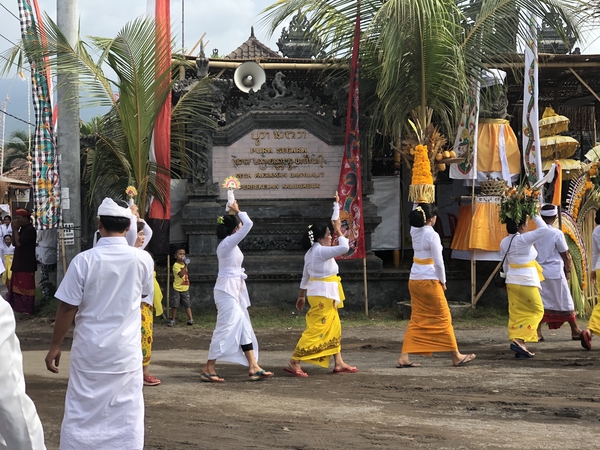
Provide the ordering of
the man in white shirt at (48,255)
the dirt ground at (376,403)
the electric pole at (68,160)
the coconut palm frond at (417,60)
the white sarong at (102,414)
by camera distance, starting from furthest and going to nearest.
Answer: the man in white shirt at (48,255)
the electric pole at (68,160)
the coconut palm frond at (417,60)
the dirt ground at (376,403)
the white sarong at (102,414)

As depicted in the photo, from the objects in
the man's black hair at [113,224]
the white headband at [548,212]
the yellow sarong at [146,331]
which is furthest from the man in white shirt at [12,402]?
the white headband at [548,212]

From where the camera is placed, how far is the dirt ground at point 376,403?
5.84 meters

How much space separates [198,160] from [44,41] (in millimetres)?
3143

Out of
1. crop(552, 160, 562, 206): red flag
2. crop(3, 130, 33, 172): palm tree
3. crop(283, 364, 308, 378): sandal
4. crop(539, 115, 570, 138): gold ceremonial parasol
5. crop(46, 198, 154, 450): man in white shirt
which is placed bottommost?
crop(283, 364, 308, 378): sandal

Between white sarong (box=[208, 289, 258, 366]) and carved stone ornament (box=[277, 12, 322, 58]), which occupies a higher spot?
carved stone ornament (box=[277, 12, 322, 58])

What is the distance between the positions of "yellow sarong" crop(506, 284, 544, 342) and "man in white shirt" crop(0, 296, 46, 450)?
7491mm

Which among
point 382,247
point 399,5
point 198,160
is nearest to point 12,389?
point 399,5

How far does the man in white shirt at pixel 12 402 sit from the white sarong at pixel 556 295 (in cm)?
890

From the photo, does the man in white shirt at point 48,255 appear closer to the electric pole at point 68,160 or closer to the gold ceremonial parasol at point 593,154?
the electric pole at point 68,160

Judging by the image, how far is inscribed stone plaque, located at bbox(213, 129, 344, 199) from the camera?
13.6 metres

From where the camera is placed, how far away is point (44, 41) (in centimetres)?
1196

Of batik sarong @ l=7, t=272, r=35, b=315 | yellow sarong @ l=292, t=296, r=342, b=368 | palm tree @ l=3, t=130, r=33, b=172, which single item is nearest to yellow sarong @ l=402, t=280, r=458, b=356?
yellow sarong @ l=292, t=296, r=342, b=368

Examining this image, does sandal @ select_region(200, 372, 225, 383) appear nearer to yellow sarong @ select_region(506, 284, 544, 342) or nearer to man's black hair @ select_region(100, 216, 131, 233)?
man's black hair @ select_region(100, 216, 131, 233)

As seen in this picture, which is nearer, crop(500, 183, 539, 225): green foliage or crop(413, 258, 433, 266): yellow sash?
crop(413, 258, 433, 266): yellow sash
